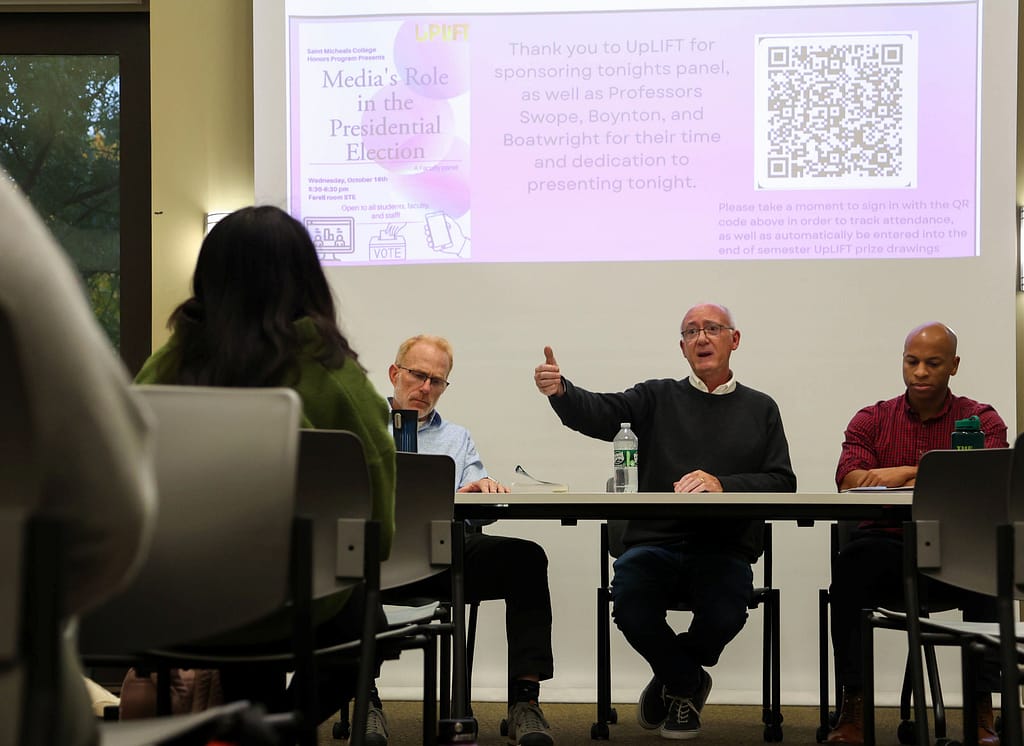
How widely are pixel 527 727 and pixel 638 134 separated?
2.62m

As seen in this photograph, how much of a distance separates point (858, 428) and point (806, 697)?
1.26 meters

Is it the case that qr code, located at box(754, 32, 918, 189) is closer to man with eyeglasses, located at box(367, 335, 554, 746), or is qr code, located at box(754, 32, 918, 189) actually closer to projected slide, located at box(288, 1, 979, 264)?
projected slide, located at box(288, 1, 979, 264)

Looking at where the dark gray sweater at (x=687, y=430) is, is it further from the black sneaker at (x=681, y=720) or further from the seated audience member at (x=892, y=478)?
the black sneaker at (x=681, y=720)

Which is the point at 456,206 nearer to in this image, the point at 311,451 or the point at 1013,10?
the point at 1013,10

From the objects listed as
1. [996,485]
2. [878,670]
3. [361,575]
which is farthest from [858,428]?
[361,575]

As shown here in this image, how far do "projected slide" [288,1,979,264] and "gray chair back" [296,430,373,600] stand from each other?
9.93 ft

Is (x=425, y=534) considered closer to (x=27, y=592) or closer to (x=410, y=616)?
(x=410, y=616)

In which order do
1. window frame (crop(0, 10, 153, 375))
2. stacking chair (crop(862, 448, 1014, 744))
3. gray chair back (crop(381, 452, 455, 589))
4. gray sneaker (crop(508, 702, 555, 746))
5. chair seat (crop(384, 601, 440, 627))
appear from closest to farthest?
stacking chair (crop(862, 448, 1014, 744)) < chair seat (crop(384, 601, 440, 627)) < gray chair back (crop(381, 452, 455, 589)) < gray sneaker (crop(508, 702, 555, 746)) < window frame (crop(0, 10, 153, 375))

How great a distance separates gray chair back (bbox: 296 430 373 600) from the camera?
198cm

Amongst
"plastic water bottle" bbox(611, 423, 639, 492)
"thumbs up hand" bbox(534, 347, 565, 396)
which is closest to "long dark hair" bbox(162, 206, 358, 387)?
"plastic water bottle" bbox(611, 423, 639, 492)

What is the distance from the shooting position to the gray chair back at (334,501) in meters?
1.98

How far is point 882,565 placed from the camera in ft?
11.6

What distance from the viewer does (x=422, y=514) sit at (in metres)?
2.71

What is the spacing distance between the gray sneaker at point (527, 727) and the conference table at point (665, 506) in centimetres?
21
